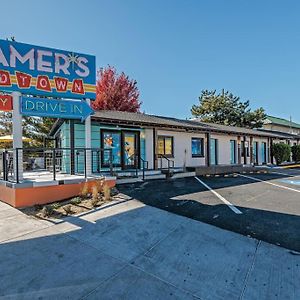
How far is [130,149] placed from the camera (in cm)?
1381

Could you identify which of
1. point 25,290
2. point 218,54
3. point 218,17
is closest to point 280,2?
point 218,17

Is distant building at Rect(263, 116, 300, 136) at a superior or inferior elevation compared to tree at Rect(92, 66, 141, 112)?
inferior

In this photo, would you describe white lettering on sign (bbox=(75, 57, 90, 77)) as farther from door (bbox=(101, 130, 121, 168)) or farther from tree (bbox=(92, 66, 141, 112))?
tree (bbox=(92, 66, 141, 112))

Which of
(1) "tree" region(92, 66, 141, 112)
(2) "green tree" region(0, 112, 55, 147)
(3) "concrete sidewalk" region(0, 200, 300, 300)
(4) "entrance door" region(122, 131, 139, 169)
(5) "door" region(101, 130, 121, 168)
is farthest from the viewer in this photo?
(1) "tree" region(92, 66, 141, 112)

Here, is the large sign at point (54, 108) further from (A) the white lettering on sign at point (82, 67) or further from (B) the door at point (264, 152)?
(B) the door at point (264, 152)

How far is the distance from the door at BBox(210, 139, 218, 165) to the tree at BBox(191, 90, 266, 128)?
1748cm

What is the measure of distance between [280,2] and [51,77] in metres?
11.7

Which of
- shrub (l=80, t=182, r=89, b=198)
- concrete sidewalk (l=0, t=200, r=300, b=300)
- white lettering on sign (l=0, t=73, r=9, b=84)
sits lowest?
concrete sidewalk (l=0, t=200, r=300, b=300)

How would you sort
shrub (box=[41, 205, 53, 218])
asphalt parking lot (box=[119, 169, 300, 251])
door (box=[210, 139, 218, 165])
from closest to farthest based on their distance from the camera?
asphalt parking lot (box=[119, 169, 300, 251])
shrub (box=[41, 205, 53, 218])
door (box=[210, 139, 218, 165])

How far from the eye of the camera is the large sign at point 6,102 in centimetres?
802

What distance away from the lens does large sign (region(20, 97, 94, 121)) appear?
8.30 metres

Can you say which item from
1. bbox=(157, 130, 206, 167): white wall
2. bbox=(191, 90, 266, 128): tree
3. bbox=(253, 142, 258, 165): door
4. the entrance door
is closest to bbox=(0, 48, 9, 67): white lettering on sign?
the entrance door

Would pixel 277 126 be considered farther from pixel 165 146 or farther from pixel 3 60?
pixel 3 60

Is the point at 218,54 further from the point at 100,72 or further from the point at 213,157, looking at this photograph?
the point at 100,72
